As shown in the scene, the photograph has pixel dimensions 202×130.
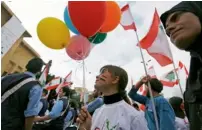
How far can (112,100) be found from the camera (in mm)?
2555

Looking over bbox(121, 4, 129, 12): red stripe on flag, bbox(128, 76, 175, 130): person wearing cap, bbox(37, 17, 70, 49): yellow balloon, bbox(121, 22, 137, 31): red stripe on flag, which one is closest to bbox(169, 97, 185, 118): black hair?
bbox(128, 76, 175, 130): person wearing cap

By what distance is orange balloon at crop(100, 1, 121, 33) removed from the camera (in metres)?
3.72

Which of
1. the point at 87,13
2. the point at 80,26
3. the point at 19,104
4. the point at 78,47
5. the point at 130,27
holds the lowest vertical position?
the point at 19,104

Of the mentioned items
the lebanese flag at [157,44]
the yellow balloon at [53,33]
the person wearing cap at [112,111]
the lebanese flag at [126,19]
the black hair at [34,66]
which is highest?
the lebanese flag at [126,19]

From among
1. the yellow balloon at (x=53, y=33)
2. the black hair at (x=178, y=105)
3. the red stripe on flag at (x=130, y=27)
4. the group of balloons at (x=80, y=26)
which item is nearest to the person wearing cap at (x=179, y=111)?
the black hair at (x=178, y=105)

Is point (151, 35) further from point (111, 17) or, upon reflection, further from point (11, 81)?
point (11, 81)

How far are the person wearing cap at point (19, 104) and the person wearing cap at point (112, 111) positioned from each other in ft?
2.63

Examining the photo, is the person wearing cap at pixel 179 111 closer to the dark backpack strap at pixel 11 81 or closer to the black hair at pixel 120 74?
the black hair at pixel 120 74

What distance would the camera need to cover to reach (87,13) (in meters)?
3.26

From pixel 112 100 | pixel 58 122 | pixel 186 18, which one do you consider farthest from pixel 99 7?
pixel 58 122

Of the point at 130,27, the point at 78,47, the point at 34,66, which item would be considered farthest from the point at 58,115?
the point at 130,27

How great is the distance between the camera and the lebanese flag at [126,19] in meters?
4.14

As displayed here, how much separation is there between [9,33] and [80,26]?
94 cm

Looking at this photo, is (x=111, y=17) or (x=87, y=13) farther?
(x=111, y=17)
